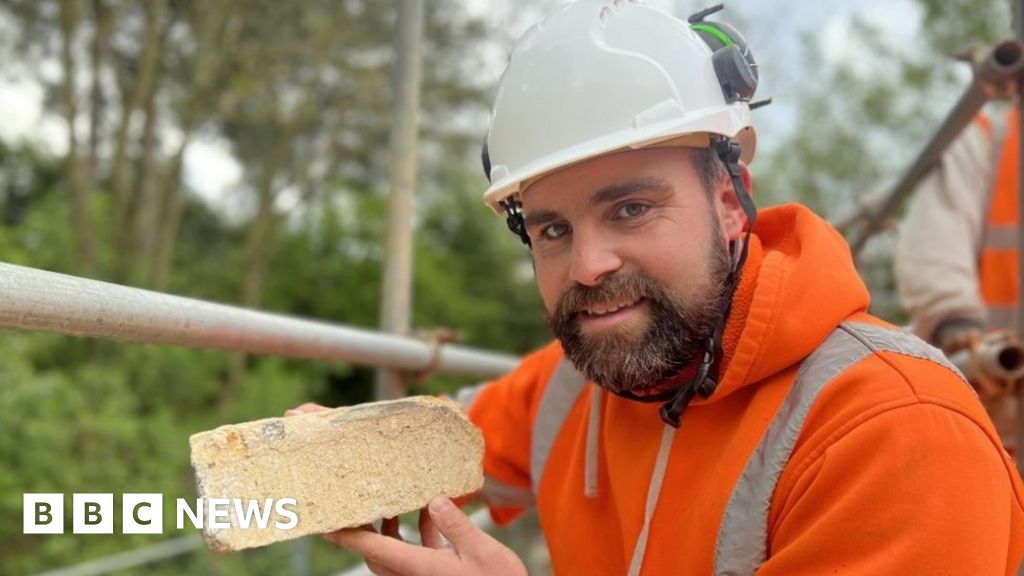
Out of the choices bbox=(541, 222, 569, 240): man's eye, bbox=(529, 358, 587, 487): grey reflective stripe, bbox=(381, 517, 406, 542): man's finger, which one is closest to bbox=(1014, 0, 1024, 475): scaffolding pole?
bbox=(529, 358, 587, 487): grey reflective stripe

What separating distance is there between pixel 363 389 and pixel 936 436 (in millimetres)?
16390

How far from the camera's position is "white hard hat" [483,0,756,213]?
5.23 ft

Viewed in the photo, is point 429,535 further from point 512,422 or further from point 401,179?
point 401,179

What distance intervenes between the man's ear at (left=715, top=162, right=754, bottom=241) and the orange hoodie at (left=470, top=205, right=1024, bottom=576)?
4 cm

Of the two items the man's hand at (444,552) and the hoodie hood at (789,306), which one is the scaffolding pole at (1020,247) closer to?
Answer: the hoodie hood at (789,306)

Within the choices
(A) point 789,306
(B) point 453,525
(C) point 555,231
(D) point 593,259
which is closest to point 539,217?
(C) point 555,231

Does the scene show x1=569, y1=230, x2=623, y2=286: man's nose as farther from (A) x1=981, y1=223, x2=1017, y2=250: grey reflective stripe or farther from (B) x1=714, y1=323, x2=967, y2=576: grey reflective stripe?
(A) x1=981, y1=223, x2=1017, y2=250: grey reflective stripe

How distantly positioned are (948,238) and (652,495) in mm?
1690

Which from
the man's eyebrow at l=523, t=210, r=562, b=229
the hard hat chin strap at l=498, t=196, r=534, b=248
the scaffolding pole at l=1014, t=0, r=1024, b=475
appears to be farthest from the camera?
the scaffolding pole at l=1014, t=0, r=1024, b=475

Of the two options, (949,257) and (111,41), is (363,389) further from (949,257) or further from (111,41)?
(949,257)

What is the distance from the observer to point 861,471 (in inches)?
51.8

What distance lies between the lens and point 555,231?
5.58 feet

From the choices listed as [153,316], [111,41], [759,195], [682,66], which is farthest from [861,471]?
[759,195]

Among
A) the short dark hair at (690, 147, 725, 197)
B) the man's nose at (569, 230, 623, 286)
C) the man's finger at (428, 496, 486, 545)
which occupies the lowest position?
the man's finger at (428, 496, 486, 545)
